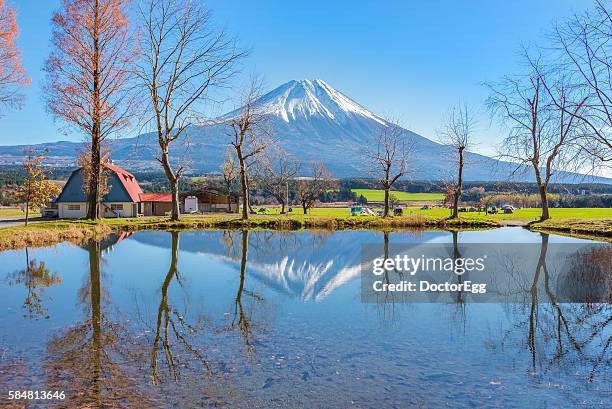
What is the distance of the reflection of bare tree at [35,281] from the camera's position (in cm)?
829

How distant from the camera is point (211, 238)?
20016 millimetres

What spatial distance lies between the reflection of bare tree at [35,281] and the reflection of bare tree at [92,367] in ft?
4.54

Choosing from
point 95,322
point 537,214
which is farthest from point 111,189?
point 95,322

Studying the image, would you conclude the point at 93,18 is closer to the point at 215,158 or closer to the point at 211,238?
the point at 211,238

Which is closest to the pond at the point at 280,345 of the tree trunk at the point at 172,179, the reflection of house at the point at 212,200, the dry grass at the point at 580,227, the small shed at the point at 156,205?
the tree trunk at the point at 172,179

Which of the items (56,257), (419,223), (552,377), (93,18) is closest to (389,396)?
(552,377)

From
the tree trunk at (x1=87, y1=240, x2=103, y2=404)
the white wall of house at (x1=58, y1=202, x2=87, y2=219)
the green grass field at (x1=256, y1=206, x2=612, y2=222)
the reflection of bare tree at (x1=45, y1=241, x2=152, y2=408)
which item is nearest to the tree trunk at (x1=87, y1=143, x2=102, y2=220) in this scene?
the tree trunk at (x1=87, y1=240, x2=103, y2=404)

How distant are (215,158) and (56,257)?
172417 millimetres

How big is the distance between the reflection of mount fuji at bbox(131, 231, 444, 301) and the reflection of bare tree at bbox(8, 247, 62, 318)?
4237mm

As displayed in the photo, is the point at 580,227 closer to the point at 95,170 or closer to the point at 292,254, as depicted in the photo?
the point at 292,254

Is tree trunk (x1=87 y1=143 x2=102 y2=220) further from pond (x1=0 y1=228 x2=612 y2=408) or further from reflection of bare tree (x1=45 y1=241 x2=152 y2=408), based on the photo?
reflection of bare tree (x1=45 y1=241 x2=152 y2=408)

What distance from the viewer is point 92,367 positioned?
541 cm

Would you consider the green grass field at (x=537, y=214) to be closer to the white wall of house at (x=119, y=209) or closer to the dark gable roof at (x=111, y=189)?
the white wall of house at (x=119, y=209)

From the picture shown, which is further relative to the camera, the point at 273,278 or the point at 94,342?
the point at 273,278
